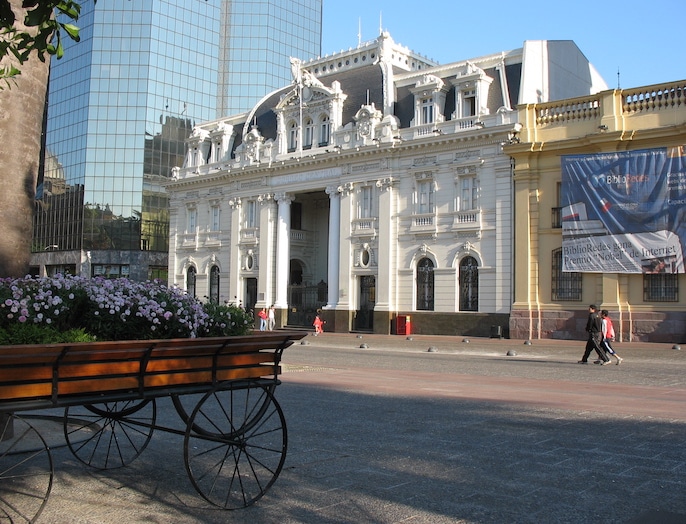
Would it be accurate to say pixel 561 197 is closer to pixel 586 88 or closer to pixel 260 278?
pixel 586 88

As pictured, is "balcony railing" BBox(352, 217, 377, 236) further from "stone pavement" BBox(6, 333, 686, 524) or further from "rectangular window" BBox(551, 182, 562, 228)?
"stone pavement" BBox(6, 333, 686, 524)

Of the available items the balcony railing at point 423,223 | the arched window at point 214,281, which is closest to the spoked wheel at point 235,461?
the balcony railing at point 423,223

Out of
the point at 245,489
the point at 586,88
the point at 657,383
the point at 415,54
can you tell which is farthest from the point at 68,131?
the point at 245,489

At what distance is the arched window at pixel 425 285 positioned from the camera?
120ft

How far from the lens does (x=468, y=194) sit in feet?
115

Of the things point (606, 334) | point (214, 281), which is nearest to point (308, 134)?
point (214, 281)

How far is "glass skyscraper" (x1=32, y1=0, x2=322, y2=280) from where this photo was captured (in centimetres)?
6431

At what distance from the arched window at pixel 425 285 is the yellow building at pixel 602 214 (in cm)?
490

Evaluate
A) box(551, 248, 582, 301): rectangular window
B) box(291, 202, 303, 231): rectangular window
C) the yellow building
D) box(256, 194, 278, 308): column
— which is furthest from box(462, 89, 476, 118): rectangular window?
box(291, 202, 303, 231): rectangular window

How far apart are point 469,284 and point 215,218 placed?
1872cm

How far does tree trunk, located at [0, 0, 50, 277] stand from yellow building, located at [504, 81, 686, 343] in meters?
26.1

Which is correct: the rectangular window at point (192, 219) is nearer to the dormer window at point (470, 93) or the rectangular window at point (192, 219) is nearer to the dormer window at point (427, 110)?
the dormer window at point (427, 110)

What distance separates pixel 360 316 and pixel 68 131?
3985 centimetres

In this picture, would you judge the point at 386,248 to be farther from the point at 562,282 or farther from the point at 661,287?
the point at 661,287
